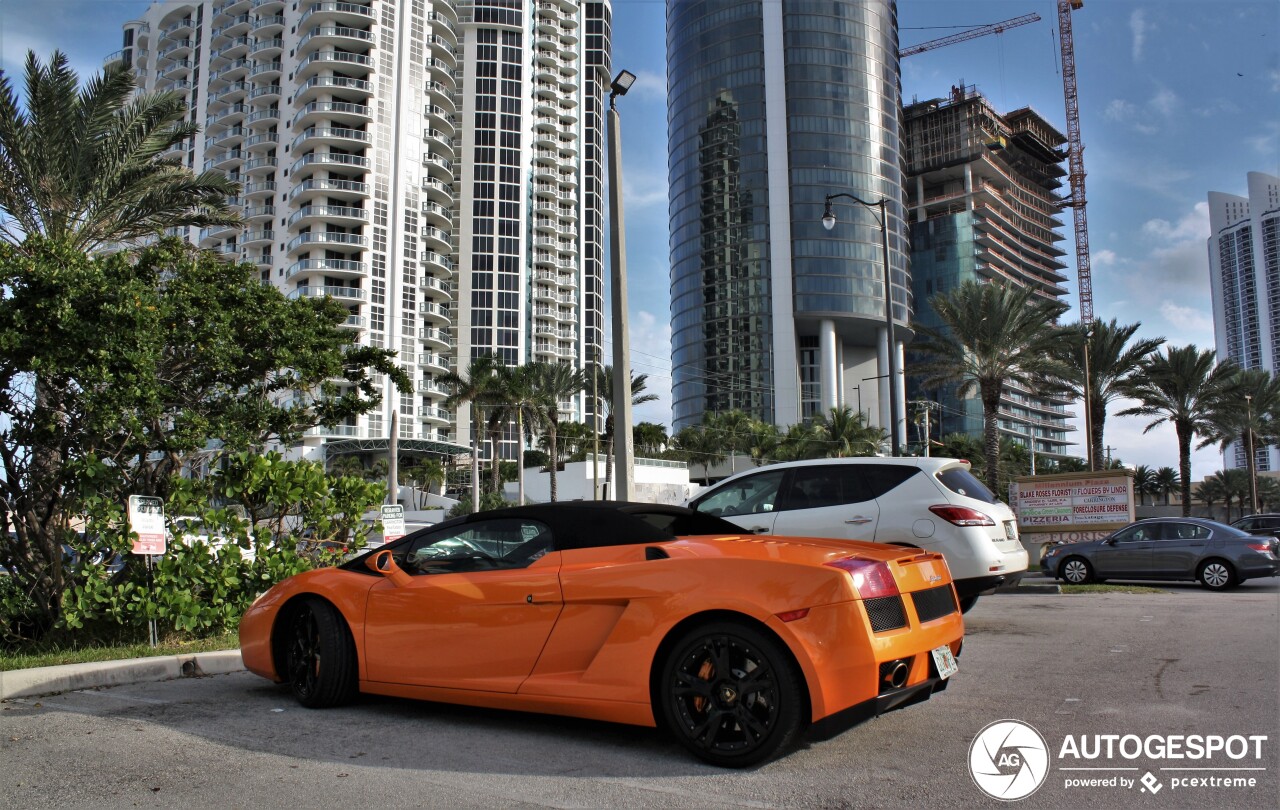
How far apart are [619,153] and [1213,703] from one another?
10.4 meters

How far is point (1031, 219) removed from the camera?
183875 millimetres

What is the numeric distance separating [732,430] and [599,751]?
2919 inches

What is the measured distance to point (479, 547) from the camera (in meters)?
5.32

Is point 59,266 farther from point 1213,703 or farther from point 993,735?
point 1213,703

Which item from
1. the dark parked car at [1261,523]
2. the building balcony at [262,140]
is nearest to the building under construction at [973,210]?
the building balcony at [262,140]

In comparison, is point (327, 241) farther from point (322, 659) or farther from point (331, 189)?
point (322, 659)

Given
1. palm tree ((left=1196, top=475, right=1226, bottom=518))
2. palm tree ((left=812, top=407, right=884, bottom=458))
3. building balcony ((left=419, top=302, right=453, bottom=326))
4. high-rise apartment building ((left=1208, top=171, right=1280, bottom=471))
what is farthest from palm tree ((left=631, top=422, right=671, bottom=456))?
palm tree ((left=1196, top=475, right=1226, bottom=518))

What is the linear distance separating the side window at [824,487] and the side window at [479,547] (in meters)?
4.14

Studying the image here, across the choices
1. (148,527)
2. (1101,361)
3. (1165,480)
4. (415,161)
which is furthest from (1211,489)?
(148,527)

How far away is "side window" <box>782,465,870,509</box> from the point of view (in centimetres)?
852

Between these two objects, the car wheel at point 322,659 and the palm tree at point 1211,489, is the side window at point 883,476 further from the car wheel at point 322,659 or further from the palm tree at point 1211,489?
the palm tree at point 1211,489

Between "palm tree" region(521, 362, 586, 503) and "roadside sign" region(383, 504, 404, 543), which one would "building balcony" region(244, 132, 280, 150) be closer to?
"palm tree" region(521, 362, 586, 503)

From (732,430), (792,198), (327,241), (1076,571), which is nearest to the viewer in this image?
(1076,571)

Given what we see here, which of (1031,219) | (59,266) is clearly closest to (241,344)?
(59,266)
